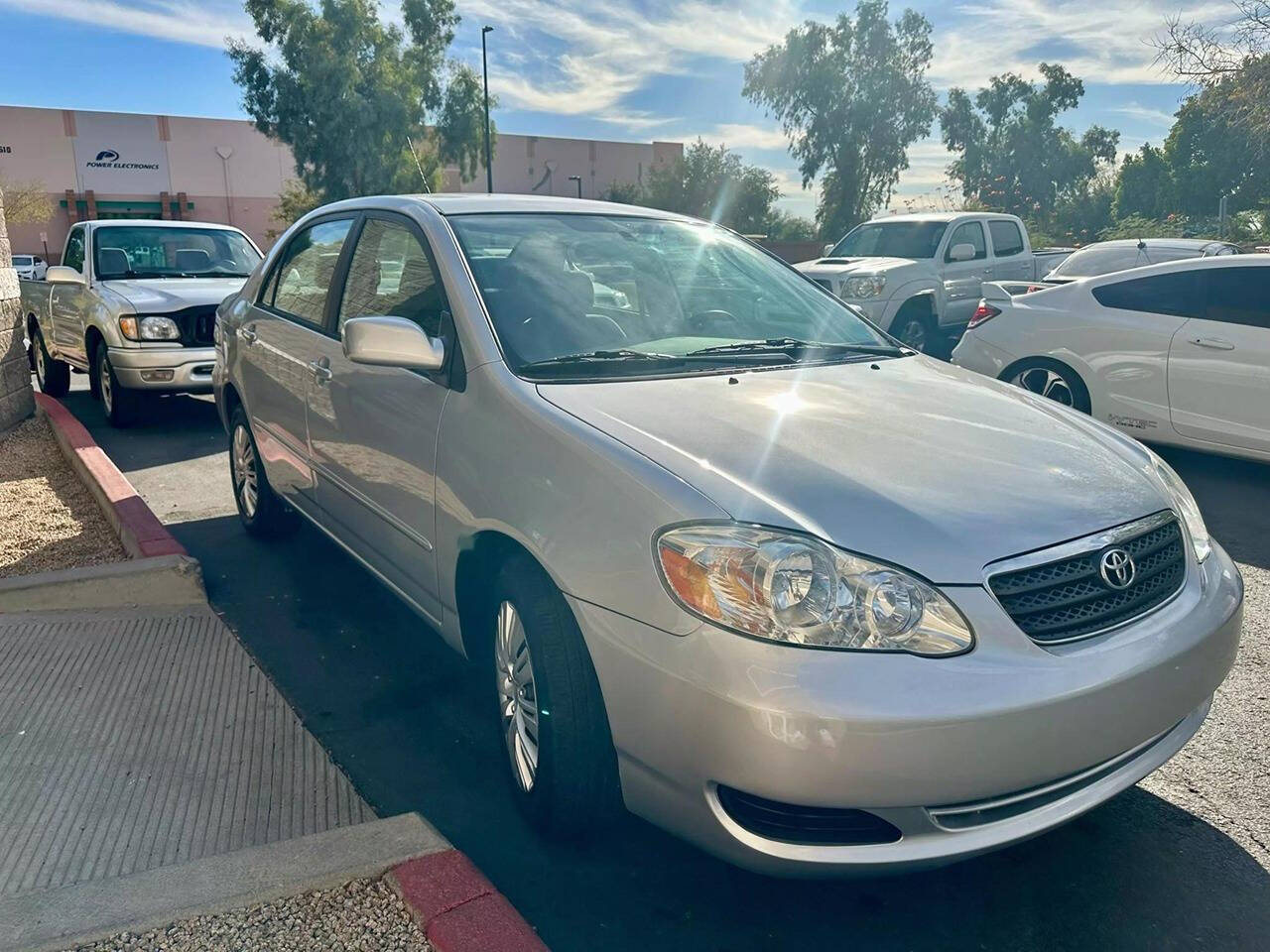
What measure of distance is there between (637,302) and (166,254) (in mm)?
7575

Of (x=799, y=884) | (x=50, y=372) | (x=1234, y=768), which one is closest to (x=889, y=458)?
(x=799, y=884)

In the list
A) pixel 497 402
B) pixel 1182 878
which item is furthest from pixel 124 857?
pixel 1182 878

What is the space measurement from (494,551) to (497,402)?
1.41 feet

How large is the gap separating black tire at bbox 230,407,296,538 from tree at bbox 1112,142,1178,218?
1861 inches

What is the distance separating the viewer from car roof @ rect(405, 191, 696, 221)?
3.88 metres

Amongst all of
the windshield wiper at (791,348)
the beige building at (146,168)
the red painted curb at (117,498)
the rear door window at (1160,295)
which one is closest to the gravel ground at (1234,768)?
the windshield wiper at (791,348)

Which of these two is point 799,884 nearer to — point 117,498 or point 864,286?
point 117,498

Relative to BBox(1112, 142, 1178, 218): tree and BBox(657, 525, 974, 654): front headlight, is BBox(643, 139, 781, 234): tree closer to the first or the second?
BBox(1112, 142, 1178, 218): tree

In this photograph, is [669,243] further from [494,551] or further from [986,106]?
[986,106]

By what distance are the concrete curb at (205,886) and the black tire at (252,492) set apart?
2.97 m

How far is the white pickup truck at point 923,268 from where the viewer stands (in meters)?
11.8

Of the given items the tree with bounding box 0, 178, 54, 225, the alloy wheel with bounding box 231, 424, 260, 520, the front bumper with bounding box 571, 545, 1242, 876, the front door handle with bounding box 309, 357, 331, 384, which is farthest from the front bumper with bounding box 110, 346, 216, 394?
the tree with bounding box 0, 178, 54, 225

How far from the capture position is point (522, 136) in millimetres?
54031

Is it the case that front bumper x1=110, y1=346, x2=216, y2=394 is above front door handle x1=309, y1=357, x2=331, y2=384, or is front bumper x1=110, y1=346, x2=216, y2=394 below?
below
